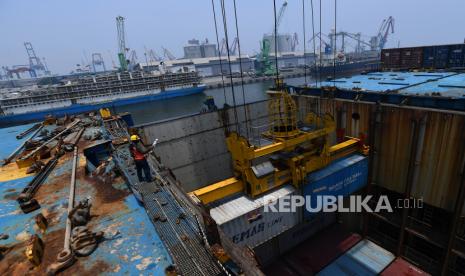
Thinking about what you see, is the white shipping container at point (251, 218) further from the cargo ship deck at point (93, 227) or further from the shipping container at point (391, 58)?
the shipping container at point (391, 58)

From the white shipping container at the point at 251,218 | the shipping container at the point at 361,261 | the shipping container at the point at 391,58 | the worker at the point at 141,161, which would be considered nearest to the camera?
the worker at the point at 141,161

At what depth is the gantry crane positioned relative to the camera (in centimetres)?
1155

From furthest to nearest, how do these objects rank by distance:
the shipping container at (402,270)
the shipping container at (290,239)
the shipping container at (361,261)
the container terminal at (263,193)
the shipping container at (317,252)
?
the shipping container at (290,239), the shipping container at (317,252), the shipping container at (361,261), the shipping container at (402,270), the container terminal at (263,193)

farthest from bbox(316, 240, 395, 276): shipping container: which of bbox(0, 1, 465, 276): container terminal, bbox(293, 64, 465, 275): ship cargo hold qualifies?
bbox(293, 64, 465, 275): ship cargo hold

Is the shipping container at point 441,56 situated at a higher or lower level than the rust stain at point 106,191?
higher

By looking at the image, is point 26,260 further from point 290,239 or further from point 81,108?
point 81,108

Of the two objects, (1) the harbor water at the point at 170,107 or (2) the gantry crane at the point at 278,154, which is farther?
(1) the harbor water at the point at 170,107

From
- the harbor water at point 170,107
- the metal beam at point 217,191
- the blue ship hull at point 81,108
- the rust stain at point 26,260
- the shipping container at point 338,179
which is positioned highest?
the rust stain at point 26,260

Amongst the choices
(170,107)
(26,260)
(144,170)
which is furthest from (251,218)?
(170,107)

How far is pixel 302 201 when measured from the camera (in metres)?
13.1

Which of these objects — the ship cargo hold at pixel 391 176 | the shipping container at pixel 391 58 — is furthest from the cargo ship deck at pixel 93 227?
the shipping container at pixel 391 58

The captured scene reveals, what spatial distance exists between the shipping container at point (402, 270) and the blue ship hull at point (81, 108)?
217ft

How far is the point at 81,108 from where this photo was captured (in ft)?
268

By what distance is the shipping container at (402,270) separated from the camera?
13.9m
